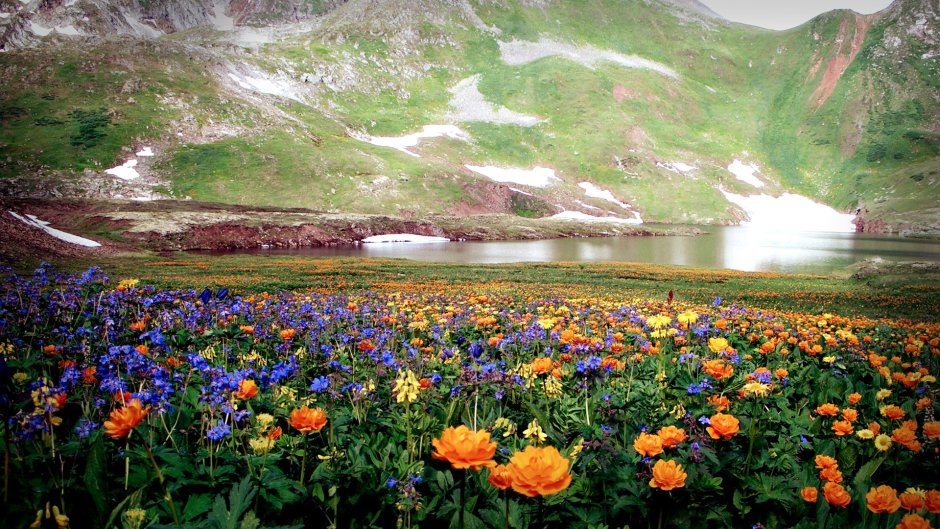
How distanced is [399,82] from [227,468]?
199 metres

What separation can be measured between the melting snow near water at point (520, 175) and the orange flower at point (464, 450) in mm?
138158

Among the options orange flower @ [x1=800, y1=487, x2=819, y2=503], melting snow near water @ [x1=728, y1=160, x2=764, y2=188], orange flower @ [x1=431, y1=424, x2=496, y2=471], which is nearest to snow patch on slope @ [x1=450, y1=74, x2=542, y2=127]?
melting snow near water @ [x1=728, y1=160, x2=764, y2=188]

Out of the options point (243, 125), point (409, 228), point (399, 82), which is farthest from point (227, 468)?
point (399, 82)

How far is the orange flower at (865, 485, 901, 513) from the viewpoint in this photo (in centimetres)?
214

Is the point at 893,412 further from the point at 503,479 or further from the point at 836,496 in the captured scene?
the point at 503,479

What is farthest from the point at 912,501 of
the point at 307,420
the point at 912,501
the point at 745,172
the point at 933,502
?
the point at 745,172

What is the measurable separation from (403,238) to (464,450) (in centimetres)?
7802

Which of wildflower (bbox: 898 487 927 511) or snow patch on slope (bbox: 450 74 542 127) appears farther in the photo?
snow patch on slope (bbox: 450 74 542 127)

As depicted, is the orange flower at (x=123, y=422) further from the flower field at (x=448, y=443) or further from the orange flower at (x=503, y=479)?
→ the orange flower at (x=503, y=479)

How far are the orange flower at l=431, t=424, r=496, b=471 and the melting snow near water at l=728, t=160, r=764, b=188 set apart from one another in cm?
18065

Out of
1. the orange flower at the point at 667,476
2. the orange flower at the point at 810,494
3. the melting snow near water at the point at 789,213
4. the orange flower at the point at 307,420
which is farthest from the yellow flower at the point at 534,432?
the melting snow near water at the point at 789,213

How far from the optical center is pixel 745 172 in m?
161

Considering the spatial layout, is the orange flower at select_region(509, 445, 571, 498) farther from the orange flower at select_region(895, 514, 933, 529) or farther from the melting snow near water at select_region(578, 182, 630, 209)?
the melting snow near water at select_region(578, 182, 630, 209)

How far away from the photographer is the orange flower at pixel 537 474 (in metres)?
1.63
